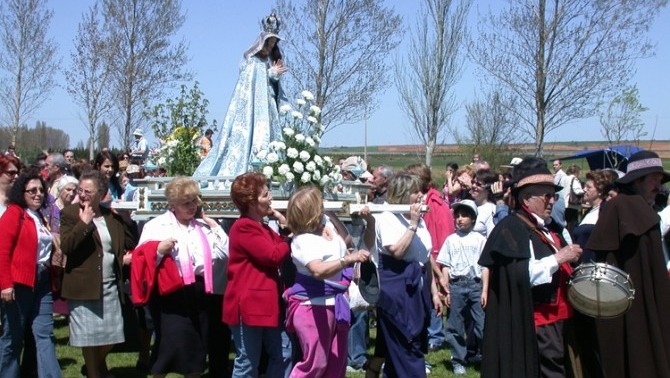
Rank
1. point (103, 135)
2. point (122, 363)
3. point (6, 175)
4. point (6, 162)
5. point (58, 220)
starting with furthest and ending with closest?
point (103, 135) → point (122, 363) → point (58, 220) → point (6, 162) → point (6, 175)

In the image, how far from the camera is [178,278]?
6.22 metres

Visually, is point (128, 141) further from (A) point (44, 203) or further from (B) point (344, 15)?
(A) point (44, 203)

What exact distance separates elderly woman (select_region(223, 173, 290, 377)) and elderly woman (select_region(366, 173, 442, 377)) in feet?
2.67

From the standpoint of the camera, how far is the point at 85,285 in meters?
6.57

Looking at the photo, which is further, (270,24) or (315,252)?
(270,24)

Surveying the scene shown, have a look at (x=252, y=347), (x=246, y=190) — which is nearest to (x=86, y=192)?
(x=246, y=190)

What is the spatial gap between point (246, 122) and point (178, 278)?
3.42 meters

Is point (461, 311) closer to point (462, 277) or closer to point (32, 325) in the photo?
point (462, 277)

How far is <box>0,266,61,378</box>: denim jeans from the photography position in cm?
Result: 647

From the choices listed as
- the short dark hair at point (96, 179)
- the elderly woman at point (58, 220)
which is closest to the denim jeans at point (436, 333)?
the elderly woman at point (58, 220)

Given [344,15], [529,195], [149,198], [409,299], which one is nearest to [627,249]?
[529,195]

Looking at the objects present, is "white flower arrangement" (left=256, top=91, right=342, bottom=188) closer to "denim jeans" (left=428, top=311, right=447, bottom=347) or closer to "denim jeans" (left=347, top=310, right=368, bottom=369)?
"denim jeans" (left=347, top=310, right=368, bottom=369)

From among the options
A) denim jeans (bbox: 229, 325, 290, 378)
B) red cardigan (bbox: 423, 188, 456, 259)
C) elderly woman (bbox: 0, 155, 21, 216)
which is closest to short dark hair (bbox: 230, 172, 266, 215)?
denim jeans (bbox: 229, 325, 290, 378)

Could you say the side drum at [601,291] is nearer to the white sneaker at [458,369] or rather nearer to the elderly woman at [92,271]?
the white sneaker at [458,369]
